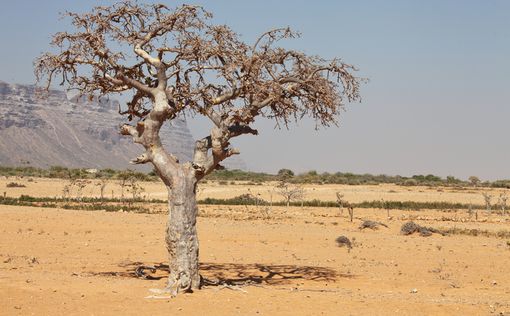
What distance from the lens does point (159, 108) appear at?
545 inches

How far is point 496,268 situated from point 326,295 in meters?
8.06

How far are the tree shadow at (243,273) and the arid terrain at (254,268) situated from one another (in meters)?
0.03

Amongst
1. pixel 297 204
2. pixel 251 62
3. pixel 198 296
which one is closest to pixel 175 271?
pixel 198 296

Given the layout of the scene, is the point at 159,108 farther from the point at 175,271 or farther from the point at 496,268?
the point at 496,268

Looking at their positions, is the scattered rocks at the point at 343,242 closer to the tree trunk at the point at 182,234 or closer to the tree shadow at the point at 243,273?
the tree shadow at the point at 243,273

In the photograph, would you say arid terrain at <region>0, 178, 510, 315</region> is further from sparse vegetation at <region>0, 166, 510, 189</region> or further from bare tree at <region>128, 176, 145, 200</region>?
sparse vegetation at <region>0, 166, 510, 189</region>

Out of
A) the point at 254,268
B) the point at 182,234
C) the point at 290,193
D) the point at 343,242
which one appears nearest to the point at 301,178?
the point at 290,193

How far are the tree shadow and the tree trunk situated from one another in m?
1.42

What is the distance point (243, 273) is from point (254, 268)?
0.92 m

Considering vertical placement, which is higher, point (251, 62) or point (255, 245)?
point (251, 62)

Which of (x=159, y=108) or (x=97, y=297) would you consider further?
(x=159, y=108)

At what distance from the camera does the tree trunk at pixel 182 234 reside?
13672mm

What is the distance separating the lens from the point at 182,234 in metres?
13.7

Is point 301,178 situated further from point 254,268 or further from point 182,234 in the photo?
point 182,234
